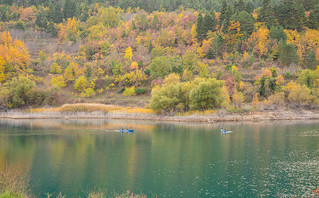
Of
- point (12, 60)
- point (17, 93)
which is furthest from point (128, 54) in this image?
point (17, 93)

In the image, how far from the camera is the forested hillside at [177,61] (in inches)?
3526

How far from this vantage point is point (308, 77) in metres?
94.9

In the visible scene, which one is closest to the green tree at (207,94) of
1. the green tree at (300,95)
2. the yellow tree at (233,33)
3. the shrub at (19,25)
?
the green tree at (300,95)

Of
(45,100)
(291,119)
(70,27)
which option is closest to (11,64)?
(45,100)

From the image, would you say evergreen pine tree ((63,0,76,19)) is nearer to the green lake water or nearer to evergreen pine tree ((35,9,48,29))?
evergreen pine tree ((35,9,48,29))

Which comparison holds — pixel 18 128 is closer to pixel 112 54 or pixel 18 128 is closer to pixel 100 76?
pixel 100 76

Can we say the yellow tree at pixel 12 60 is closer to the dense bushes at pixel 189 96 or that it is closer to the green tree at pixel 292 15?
the dense bushes at pixel 189 96

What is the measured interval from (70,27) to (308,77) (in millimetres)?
126623

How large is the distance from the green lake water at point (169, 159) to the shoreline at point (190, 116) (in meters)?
8.46

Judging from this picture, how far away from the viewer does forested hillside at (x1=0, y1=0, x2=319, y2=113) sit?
294 ft

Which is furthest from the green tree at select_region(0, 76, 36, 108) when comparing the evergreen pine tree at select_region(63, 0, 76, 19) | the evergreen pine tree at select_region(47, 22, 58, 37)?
the evergreen pine tree at select_region(63, 0, 76, 19)

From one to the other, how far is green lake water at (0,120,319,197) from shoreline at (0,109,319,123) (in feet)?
27.8

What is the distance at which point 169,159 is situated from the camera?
45250 millimetres

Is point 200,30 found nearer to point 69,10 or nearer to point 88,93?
point 88,93
